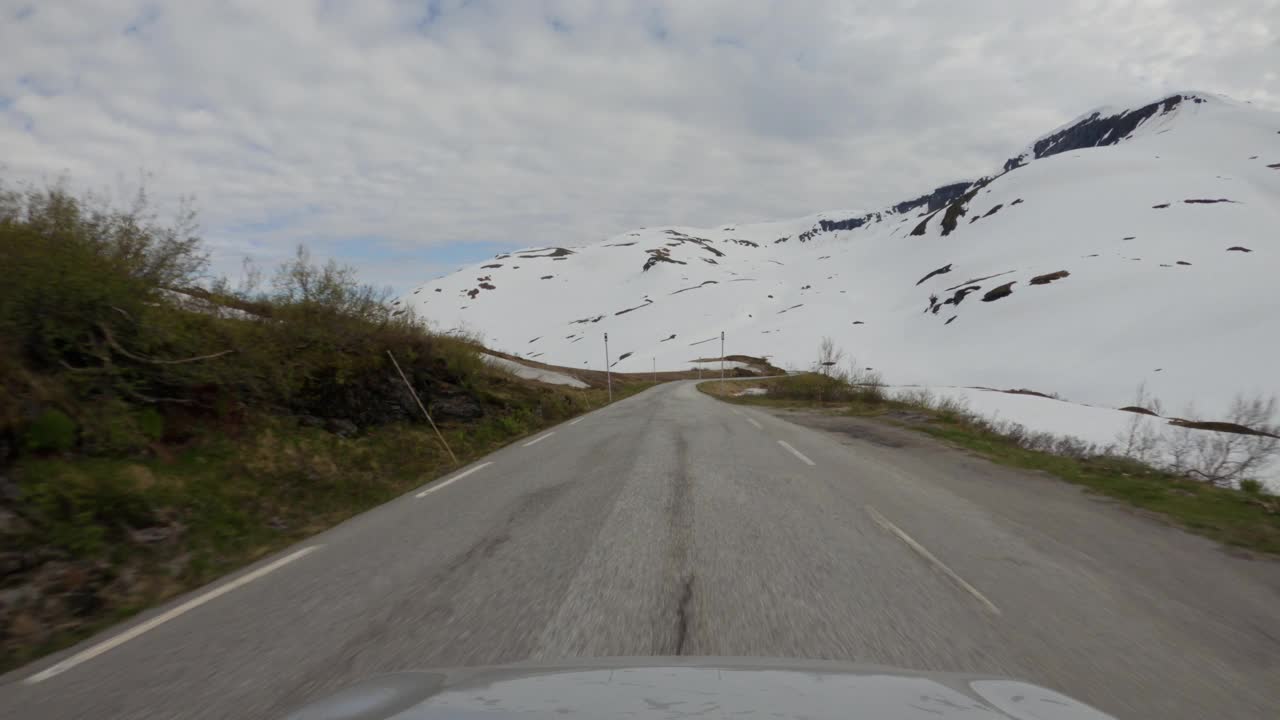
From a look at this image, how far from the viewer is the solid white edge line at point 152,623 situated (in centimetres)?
310

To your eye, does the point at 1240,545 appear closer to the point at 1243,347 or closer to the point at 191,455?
the point at 191,455

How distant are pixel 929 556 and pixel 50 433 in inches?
321

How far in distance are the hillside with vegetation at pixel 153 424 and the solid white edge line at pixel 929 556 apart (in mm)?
5865

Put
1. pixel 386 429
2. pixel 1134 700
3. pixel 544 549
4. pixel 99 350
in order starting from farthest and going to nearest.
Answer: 1. pixel 386 429
2. pixel 99 350
3. pixel 544 549
4. pixel 1134 700

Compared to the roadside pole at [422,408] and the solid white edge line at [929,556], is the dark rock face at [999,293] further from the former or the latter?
the solid white edge line at [929,556]

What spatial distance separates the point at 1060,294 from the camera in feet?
170

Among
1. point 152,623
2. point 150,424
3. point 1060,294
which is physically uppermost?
point 1060,294

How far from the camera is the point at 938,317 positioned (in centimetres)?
6438

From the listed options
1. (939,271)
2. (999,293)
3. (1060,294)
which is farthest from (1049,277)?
(939,271)

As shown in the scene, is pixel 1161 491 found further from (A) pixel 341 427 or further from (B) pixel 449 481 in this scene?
(A) pixel 341 427

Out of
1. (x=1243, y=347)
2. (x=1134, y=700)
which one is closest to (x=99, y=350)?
(x=1134, y=700)

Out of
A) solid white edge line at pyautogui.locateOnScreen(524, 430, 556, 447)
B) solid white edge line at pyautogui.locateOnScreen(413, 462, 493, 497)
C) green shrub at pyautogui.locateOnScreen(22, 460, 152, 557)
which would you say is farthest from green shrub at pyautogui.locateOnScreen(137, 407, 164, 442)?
solid white edge line at pyautogui.locateOnScreen(524, 430, 556, 447)

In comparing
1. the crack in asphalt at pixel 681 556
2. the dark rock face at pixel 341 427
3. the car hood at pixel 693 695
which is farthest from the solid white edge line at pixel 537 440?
the car hood at pixel 693 695

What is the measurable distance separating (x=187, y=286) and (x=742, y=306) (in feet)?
379
